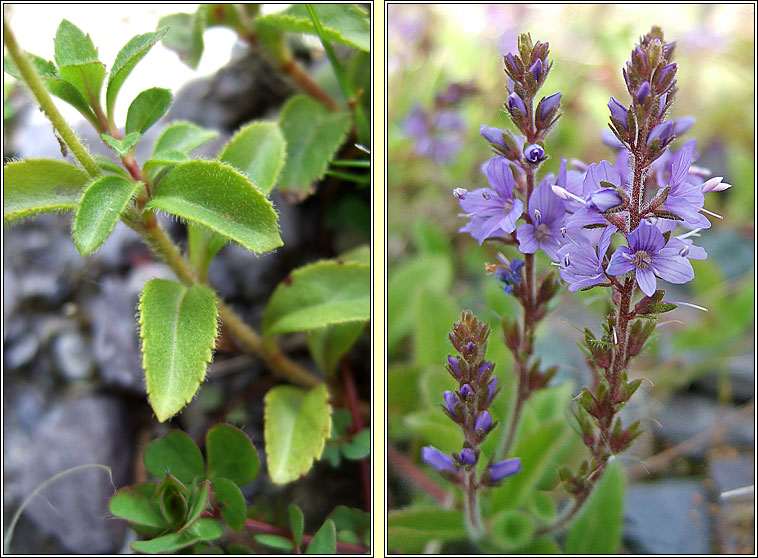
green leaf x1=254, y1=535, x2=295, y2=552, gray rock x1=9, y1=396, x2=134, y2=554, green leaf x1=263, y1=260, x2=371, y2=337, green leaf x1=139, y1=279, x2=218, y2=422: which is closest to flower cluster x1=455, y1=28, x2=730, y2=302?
green leaf x1=263, y1=260, x2=371, y2=337

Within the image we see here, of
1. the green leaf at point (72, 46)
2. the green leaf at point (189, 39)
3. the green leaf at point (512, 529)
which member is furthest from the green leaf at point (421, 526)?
the green leaf at point (189, 39)

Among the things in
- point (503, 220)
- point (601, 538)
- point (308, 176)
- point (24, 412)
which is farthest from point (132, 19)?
point (601, 538)

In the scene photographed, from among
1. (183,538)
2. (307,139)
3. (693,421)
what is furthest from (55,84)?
(693,421)

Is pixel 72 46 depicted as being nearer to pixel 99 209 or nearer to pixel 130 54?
pixel 130 54

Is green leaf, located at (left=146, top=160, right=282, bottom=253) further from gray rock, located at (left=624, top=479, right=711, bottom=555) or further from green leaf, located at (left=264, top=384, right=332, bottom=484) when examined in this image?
gray rock, located at (left=624, top=479, right=711, bottom=555)

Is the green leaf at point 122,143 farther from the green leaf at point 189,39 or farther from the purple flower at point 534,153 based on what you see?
the purple flower at point 534,153
